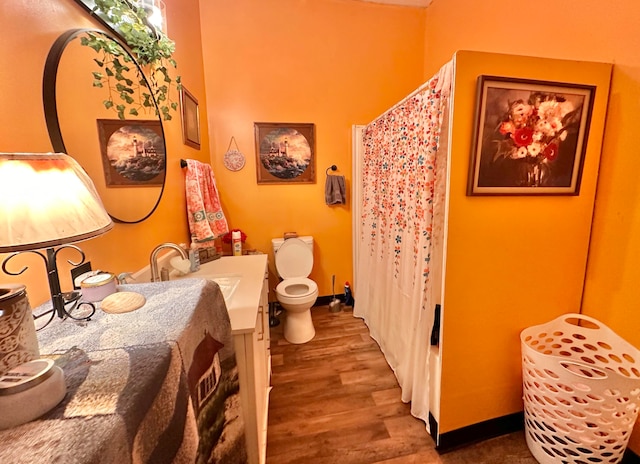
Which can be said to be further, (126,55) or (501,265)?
(501,265)

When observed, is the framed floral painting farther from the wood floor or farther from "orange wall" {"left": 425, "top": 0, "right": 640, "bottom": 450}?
the wood floor

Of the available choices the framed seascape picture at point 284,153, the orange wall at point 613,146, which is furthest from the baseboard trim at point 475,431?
the framed seascape picture at point 284,153

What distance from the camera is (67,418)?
16.4 inches

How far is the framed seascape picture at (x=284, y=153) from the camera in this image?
8.40 ft

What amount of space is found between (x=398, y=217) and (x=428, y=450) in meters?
1.28

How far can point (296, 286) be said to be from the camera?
8.14ft

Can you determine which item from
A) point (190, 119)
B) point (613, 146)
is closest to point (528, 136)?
point (613, 146)

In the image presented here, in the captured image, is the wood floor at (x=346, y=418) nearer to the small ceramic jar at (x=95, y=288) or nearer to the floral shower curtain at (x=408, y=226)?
the floral shower curtain at (x=408, y=226)

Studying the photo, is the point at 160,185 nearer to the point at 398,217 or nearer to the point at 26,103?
the point at 26,103

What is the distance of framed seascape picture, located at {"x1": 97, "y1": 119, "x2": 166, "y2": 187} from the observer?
1104mm

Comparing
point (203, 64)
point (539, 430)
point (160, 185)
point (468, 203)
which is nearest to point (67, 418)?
point (160, 185)

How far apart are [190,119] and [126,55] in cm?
80

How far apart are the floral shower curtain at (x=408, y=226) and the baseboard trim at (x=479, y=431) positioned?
0.41 feet

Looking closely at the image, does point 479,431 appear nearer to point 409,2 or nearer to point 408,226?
point 408,226
